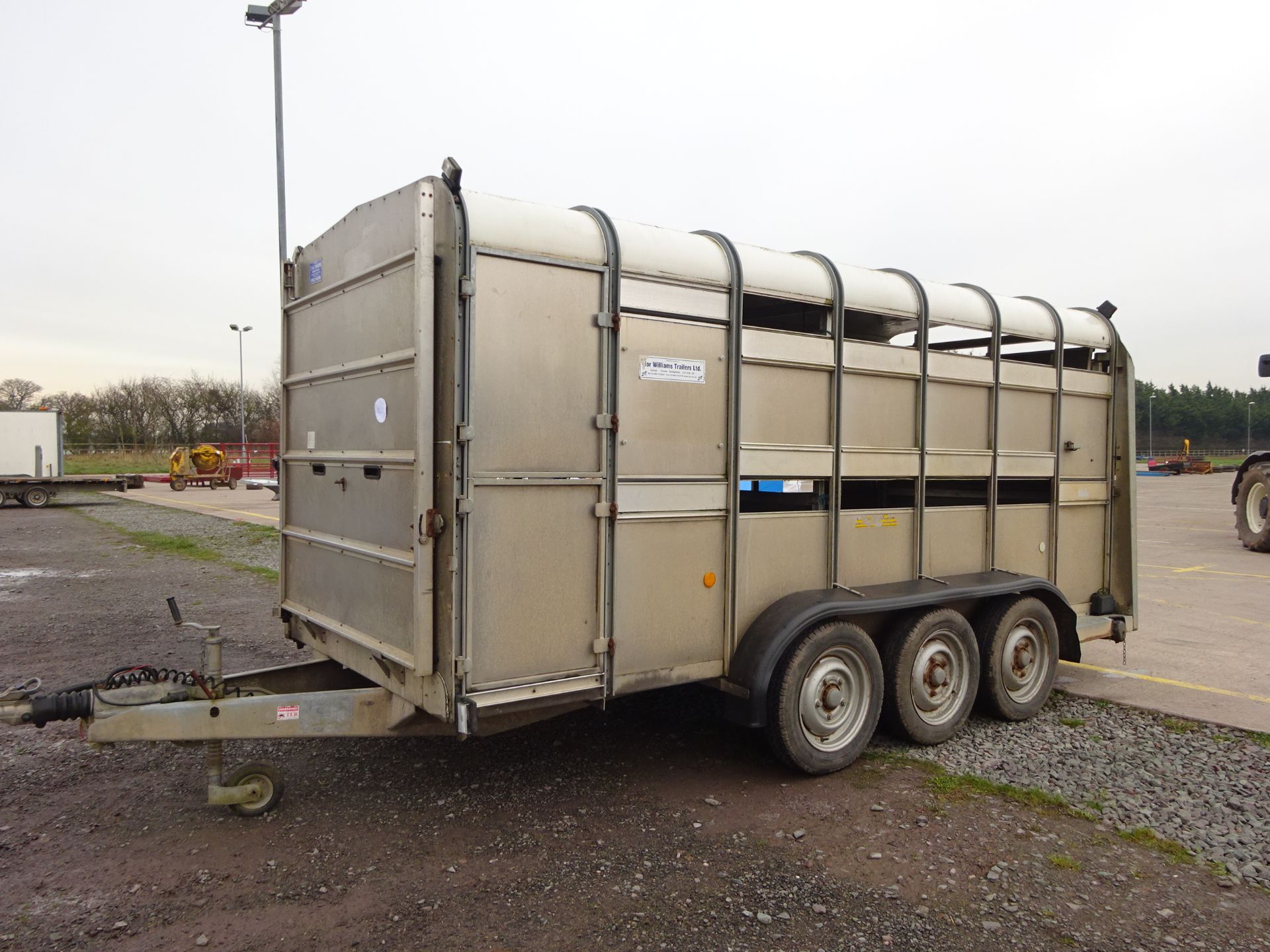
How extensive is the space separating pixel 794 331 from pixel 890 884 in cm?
296

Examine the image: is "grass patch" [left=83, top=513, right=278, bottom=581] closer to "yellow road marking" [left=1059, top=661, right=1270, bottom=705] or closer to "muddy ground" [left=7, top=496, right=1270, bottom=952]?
"muddy ground" [left=7, top=496, right=1270, bottom=952]

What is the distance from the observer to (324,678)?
520cm

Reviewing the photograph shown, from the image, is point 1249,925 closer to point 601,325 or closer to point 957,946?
point 957,946

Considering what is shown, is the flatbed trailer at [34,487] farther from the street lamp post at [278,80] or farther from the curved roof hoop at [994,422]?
the curved roof hoop at [994,422]

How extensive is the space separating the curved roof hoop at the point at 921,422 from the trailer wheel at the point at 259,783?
3.95 m

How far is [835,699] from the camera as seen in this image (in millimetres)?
5027

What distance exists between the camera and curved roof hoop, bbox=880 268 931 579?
5.62 metres

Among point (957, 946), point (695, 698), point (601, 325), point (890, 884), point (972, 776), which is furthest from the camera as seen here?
point (695, 698)

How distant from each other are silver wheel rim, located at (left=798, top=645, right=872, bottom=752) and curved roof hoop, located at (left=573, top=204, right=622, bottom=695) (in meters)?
1.22

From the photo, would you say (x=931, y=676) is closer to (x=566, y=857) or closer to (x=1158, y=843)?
(x=1158, y=843)

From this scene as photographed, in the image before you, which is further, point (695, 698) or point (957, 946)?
point (695, 698)

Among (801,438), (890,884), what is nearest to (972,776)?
(890,884)

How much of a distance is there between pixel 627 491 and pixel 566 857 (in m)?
1.74

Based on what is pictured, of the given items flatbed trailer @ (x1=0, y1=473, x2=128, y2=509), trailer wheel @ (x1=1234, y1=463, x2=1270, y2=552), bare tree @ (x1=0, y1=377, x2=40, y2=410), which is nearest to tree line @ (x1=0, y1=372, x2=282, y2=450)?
bare tree @ (x1=0, y1=377, x2=40, y2=410)
